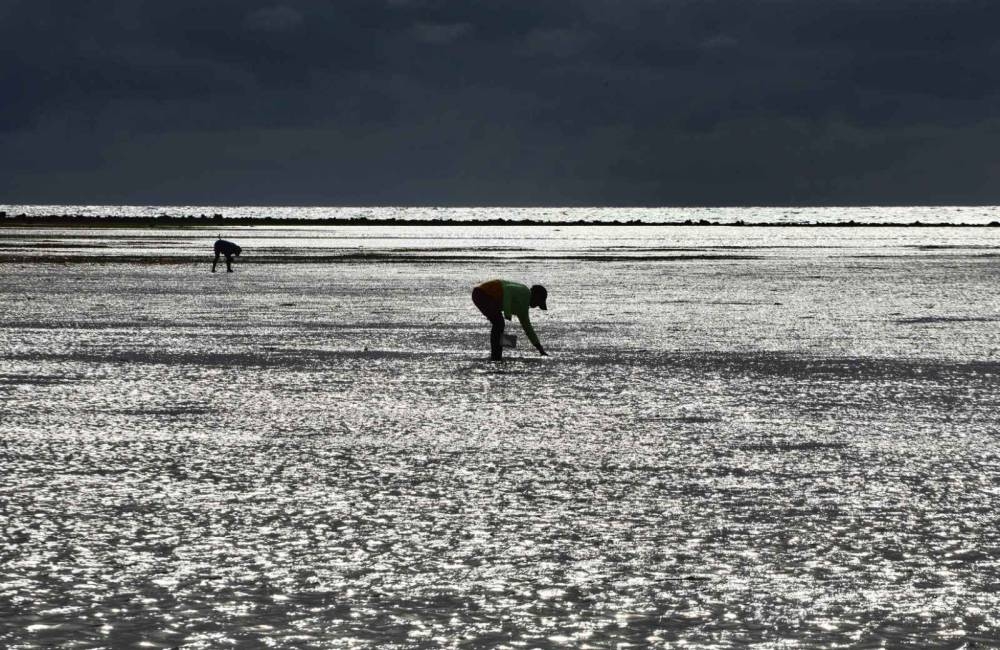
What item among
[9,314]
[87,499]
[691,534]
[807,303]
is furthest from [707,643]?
[807,303]

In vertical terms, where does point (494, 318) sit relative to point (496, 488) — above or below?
above

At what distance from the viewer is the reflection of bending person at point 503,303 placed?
58.3 ft

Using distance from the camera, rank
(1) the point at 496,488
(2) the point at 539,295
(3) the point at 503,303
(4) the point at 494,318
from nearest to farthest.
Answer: (1) the point at 496,488
(3) the point at 503,303
(2) the point at 539,295
(4) the point at 494,318

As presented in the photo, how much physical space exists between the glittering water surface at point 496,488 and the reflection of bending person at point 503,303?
0.42 m

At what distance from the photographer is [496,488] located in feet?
30.9

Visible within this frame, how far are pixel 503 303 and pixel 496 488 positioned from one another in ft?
27.4

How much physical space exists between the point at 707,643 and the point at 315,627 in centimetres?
159

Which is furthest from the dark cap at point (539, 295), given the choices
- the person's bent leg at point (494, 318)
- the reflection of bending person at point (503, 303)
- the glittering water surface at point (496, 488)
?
the glittering water surface at point (496, 488)

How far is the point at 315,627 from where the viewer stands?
19.9 feet

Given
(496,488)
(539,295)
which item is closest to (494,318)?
(539,295)

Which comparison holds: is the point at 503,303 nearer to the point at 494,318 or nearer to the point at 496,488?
the point at 494,318

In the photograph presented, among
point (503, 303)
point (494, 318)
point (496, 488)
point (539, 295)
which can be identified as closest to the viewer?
point (496, 488)

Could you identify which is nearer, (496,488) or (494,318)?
(496,488)

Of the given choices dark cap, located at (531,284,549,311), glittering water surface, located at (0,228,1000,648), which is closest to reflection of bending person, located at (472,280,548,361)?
dark cap, located at (531,284,549,311)
